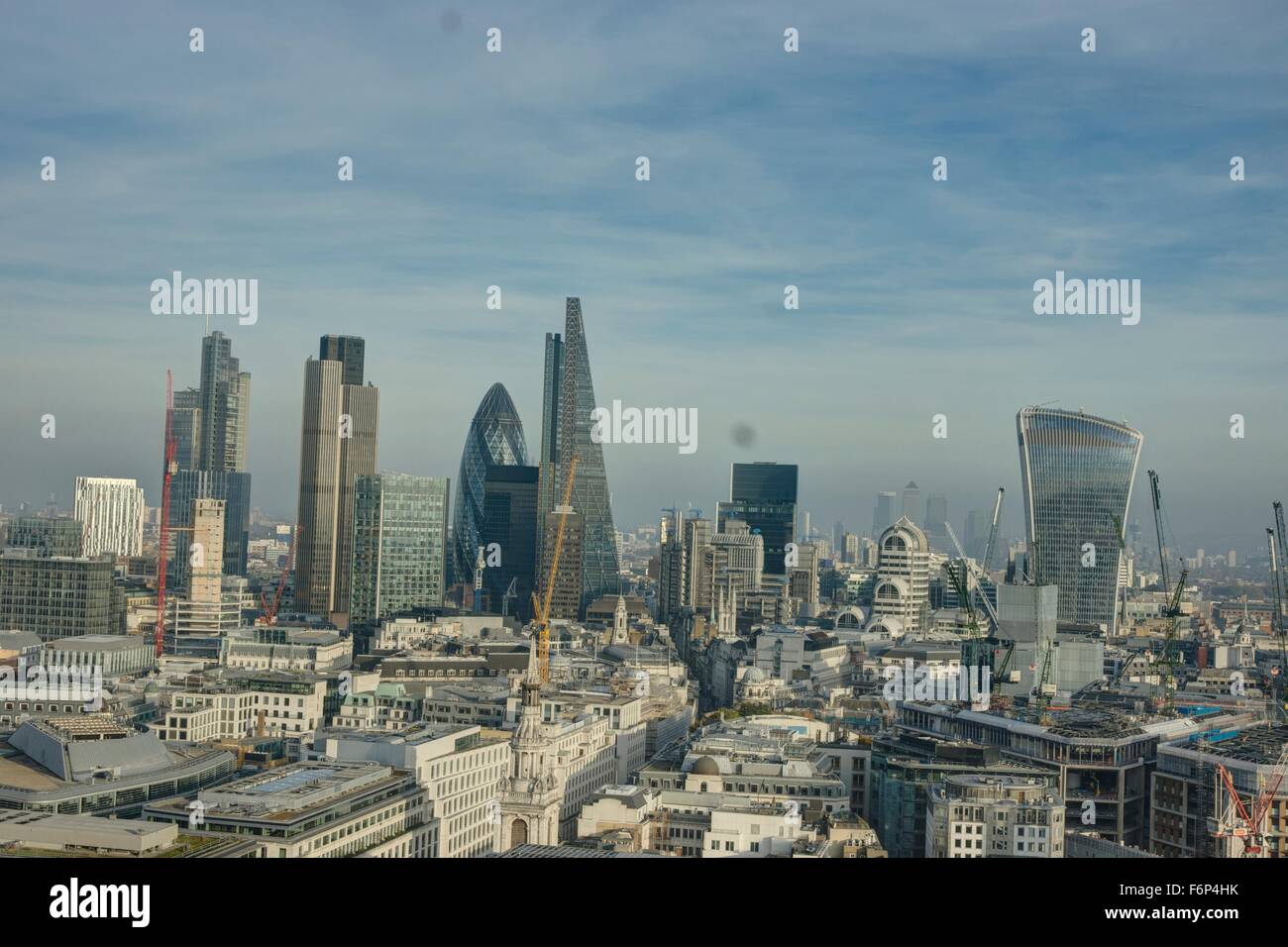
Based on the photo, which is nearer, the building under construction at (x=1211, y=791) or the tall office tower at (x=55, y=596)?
the building under construction at (x=1211, y=791)

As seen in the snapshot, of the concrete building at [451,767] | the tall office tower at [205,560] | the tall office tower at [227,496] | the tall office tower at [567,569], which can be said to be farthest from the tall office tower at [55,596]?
the tall office tower at [227,496]

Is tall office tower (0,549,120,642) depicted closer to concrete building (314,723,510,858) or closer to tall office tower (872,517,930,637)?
concrete building (314,723,510,858)

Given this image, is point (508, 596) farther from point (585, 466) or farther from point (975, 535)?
point (975, 535)

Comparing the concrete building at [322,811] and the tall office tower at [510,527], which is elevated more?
the tall office tower at [510,527]

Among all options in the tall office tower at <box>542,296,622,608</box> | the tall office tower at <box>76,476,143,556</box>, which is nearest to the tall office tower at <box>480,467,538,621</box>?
the tall office tower at <box>542,296,622,608</box>

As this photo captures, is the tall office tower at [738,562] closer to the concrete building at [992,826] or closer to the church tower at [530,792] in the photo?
the church tower at [530,792]
